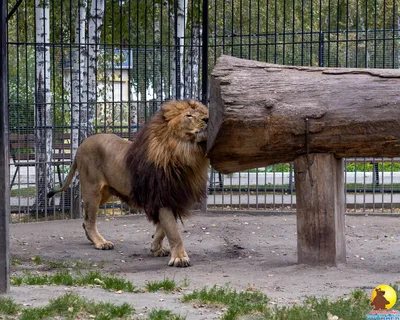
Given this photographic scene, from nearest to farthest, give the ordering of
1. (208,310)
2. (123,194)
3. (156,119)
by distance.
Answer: (208,310), (156,119), (123,194)

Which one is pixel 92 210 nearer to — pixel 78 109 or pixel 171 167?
pixel 171 167

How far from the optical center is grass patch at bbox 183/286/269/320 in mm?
5793

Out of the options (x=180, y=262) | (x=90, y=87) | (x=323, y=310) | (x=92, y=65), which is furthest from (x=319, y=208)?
(x=92, y=65)

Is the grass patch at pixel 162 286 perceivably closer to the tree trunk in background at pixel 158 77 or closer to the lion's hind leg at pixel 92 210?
the lion's hind leg at pixel 92 210

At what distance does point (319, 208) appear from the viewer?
756cm

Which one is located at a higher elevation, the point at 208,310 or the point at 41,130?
the point at 41,130

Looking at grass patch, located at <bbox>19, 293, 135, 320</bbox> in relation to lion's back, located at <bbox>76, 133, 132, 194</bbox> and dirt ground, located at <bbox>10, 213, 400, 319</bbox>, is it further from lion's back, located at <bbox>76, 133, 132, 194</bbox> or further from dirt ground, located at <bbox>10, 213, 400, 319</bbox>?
lion's back, located at <bbox>76, 133, 132, 194</bbox>

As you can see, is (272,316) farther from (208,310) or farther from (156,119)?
(156,119)

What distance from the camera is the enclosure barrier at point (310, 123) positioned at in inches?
284

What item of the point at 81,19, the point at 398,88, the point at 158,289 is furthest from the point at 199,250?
the point at 81,19

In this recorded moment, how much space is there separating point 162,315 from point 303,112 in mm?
2526

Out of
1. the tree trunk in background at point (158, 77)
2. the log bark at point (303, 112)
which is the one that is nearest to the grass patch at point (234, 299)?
the log bark at point (303, 112)

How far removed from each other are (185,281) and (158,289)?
0.40 m

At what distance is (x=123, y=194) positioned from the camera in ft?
30.1
